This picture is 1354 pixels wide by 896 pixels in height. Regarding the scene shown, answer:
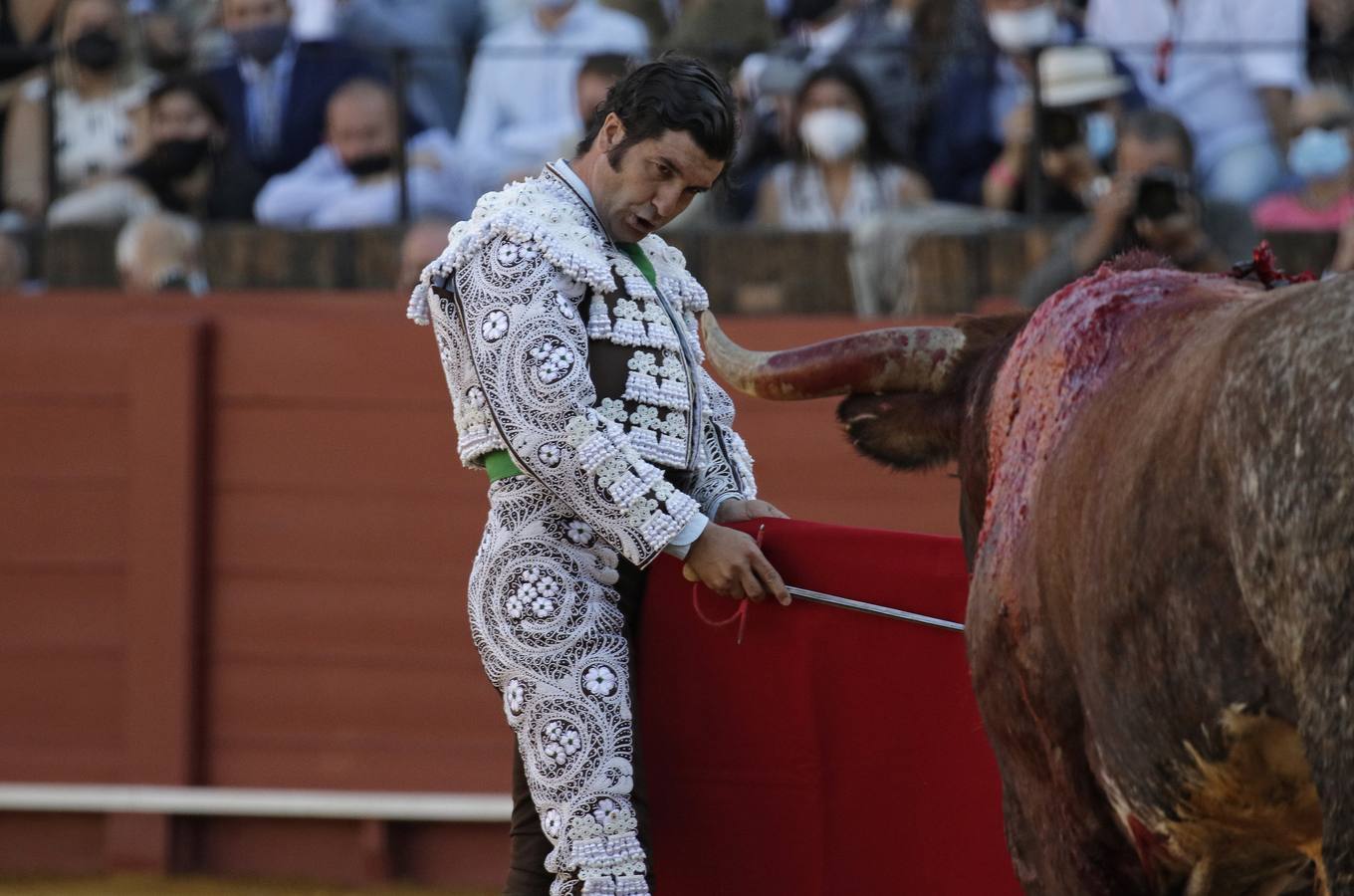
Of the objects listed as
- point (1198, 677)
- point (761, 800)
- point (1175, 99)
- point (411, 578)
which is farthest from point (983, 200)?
point (1198, 677)

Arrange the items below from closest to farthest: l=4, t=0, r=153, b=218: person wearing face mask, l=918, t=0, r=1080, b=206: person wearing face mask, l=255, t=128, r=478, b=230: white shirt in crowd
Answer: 1. l=918, t=0, r=1080, b=206: person wearing face mask
2. l=255, t=128, r=478, b=230: white shirt in crowd
3. l=4, t=0, r=153, b=218: person wearing face mask

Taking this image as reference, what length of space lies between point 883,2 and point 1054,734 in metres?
4.12

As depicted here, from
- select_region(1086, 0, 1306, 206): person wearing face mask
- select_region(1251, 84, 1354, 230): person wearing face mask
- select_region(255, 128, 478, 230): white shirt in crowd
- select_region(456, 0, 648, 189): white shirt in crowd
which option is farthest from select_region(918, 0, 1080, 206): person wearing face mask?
select_region(255, 128, 478, 230): white shirt in crowd

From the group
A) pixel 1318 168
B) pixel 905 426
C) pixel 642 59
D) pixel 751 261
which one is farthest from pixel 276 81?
pixel 905 426

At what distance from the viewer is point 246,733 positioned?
4.76 metres

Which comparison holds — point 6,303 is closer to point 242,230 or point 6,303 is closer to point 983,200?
point 242,230

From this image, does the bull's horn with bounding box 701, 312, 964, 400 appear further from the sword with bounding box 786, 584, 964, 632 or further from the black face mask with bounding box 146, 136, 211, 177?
the black face mask with bounding box 146, 136, 211, 177

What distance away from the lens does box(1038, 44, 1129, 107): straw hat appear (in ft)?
17.8

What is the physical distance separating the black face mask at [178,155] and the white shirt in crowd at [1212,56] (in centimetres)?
270

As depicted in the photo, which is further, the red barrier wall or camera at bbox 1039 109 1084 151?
camera at bbox 1039 109 1084 151

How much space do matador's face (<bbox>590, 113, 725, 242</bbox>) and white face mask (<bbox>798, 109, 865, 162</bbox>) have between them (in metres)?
3.02

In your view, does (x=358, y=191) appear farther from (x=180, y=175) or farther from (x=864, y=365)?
(x=864, y=365)

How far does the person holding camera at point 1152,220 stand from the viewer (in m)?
4.62

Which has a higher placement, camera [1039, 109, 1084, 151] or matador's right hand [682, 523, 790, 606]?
camera [1039, 109, 1084, 151]
